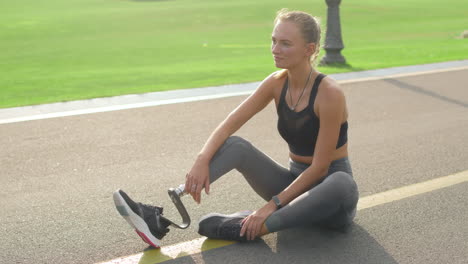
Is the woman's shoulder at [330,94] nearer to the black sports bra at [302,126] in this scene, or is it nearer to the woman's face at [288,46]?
the black sports bra at [302,126]

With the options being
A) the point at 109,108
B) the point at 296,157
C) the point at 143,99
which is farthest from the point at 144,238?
the point at 143,99

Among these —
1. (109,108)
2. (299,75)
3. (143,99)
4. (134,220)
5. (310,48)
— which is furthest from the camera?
(143,99)

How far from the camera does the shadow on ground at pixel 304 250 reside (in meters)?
3.73

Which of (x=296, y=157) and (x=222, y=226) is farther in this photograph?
(x=296, y=157)

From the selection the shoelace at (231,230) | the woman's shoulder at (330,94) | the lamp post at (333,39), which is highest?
the woman's shoulder at (330,94)

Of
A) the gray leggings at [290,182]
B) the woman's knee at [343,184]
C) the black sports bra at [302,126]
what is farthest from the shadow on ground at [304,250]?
the black sports bra at [302,126]

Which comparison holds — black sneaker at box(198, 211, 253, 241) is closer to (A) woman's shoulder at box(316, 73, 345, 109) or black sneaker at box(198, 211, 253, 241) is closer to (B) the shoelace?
(B) the shoelace

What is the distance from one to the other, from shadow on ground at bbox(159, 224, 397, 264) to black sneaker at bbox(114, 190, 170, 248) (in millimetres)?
194

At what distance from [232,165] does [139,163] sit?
192 centimetres

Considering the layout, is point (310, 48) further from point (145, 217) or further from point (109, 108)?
point (109, 108)

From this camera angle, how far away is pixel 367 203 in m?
4.72

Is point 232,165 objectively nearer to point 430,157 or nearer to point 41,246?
point 41,246

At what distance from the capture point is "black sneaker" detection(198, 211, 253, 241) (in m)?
3.90

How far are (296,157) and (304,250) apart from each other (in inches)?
23.6
